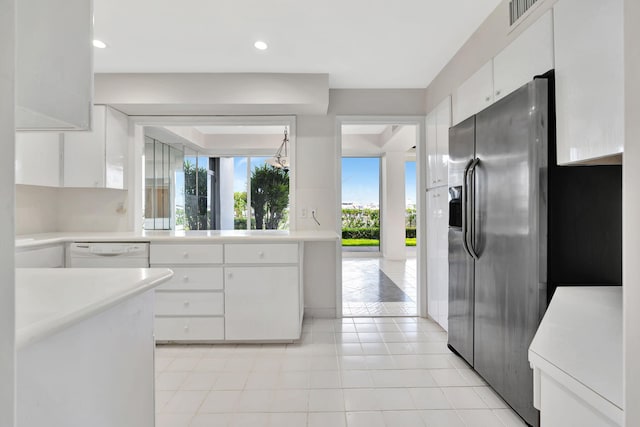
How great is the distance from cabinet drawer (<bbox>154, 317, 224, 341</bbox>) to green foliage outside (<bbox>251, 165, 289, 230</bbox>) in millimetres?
2987

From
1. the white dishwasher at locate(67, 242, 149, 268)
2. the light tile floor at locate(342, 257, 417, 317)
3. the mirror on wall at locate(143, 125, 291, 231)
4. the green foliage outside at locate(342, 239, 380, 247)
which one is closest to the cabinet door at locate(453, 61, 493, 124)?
the light tile floor at locate(342, 257, 417, 317)

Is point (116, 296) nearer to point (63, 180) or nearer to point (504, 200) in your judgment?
point (504, 200)

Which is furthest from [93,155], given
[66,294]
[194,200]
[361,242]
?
[361,242]

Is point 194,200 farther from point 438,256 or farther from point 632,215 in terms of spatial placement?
point 632,215

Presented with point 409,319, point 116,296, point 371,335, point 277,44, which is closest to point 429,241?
point 409,319

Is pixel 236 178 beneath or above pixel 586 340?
above

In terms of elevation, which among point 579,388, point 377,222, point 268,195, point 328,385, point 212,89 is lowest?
point 328,385

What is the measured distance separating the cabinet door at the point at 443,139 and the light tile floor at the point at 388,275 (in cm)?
155

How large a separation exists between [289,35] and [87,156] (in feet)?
6.99

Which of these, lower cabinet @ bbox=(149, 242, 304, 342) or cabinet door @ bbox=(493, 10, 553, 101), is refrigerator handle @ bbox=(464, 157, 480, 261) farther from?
lower cabinet @ bbox=(149, 242, 304, 342)

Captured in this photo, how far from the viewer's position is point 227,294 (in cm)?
279

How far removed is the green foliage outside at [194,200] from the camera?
15.9ft

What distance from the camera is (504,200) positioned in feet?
6.06

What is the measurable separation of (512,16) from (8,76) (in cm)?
237
